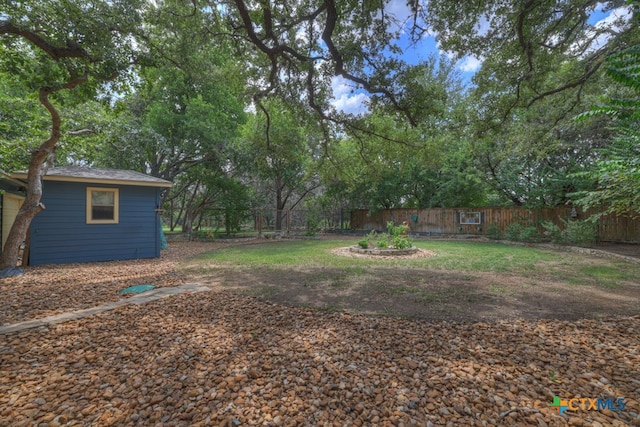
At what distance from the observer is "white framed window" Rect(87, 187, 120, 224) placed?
24.7ft

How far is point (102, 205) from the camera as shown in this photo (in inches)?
305

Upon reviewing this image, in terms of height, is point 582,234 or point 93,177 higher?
point 93,177

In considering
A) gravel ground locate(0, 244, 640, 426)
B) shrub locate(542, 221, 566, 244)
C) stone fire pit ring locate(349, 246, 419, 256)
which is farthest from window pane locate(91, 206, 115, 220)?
shrub locate(542, 221, 566, 244)

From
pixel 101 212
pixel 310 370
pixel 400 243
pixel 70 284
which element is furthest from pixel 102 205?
pixel 400 243

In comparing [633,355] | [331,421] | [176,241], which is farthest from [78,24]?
[176,241]

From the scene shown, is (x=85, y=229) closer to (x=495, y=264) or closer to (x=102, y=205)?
(x=102, y=205)

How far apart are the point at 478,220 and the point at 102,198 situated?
16.9 metres

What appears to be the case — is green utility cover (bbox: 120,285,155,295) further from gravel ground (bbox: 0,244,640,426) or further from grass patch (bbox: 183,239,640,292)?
grass patch (bbox: 183,239,640,292)

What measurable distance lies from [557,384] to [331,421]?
1.74 meters

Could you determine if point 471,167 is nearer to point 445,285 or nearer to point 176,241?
point 445,285

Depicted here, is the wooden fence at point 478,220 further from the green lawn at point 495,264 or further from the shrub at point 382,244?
the shrub at point 382,244

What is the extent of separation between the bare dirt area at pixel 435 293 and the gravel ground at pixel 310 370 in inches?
14.4

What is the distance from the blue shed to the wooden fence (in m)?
13.7

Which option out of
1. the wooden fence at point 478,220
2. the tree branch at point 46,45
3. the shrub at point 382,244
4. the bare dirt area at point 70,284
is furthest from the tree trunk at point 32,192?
the wooden fence at point 478,220
